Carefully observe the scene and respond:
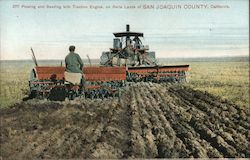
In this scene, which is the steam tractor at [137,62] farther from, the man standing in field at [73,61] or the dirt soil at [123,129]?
the man standing in field at [73,61]

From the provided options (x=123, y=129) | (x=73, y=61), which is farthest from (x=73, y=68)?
Result: (x=123, y=129)

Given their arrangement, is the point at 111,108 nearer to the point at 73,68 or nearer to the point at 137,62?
the point at 73,68

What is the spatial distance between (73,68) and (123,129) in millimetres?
2255

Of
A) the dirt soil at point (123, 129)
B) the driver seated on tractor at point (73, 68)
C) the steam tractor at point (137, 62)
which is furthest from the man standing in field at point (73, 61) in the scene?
the steam tractor at point (137, 62)

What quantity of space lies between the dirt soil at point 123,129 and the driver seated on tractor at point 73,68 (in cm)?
58

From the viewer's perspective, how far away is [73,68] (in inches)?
340

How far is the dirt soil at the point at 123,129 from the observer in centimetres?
589

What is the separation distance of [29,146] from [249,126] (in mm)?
4009

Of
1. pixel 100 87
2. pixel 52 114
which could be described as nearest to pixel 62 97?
pixel 100 87

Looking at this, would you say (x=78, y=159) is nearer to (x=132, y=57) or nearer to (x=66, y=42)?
(x=66, y=42)

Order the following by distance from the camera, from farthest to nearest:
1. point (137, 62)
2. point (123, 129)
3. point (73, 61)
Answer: point (137, 62) → point (73, 61) → point (123, 129)

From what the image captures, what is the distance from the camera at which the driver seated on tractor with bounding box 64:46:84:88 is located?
28.0ft

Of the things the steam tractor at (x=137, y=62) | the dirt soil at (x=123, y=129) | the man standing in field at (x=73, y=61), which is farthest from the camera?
the steam tractor at (x=137, y=62)

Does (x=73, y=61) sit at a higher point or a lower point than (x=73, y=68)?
higher
